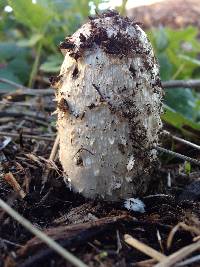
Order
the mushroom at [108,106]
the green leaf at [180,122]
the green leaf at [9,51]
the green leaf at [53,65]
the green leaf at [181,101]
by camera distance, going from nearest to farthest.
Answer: the mushroom at [108,106], the green leaf at [180,122], the green leaf at [181,101], the green leaf at [53,65], the green leaf at [9,51]

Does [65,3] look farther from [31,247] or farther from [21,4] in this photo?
[31,247]

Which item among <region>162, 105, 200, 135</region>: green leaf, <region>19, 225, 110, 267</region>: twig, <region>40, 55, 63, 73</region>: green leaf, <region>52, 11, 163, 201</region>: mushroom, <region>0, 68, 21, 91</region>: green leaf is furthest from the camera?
<region>0, 68, 21, 91</region>: green leaf

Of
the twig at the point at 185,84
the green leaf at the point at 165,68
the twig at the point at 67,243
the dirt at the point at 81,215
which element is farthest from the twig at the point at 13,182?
the green leaf at the point at 165,68

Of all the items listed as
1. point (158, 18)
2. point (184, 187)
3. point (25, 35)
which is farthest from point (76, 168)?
point (158, 18)

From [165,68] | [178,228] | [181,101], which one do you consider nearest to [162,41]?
[165,68]

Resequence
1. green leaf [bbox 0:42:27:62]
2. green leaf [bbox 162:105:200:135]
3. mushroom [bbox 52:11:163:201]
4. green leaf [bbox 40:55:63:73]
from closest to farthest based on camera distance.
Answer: mushroom [bbox 52:11:163:201], green leaf [bbox 162:105:200:135], green leaf [bbox 40:55:63:73], green leaf [bbox 0:42:27:62]

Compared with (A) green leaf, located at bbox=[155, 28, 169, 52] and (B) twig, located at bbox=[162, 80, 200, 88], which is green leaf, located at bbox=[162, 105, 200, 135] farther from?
(A) green leaf, located at bbox=[155, 28, 169, 52]

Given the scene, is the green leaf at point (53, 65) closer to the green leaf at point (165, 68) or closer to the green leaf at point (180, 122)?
the green leaf at point (165, 68)

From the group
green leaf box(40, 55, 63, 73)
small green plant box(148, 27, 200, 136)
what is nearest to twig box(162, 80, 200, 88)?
small green plant box(148, 27, 200, 136)
